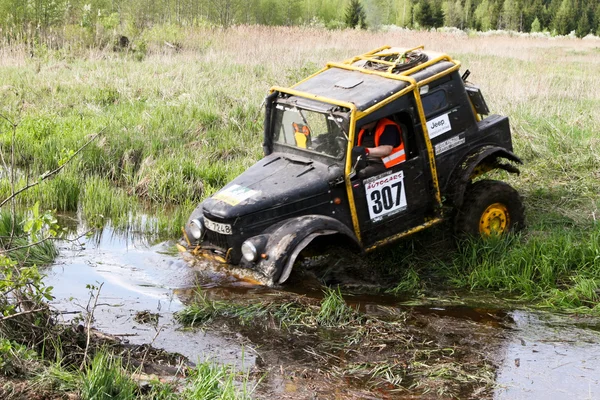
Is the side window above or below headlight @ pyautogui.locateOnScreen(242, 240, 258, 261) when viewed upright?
above

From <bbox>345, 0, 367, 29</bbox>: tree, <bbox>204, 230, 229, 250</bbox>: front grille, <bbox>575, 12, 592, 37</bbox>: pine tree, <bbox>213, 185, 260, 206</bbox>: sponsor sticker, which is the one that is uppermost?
<bbox>213, 185, 260, 206</bbox>: sponsor sticker

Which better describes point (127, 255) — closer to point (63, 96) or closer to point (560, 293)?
point (560, 293)

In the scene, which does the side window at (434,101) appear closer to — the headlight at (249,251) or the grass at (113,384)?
the headlight at (249,251)

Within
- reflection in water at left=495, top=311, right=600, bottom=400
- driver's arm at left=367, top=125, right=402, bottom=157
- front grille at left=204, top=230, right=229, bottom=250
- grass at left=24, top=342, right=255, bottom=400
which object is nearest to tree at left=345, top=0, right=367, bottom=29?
driver's arm at left=367, top=125, right=402, bottom=157

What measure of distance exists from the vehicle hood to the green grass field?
1.33 meters

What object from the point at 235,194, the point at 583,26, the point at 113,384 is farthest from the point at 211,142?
the point at 583,26

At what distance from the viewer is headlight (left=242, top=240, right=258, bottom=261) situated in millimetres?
6965

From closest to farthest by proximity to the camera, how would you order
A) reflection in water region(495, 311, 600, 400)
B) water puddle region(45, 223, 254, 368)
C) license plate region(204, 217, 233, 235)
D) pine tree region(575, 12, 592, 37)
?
reflection in water region(495, 311, 600, 400)
water puddle region(45, 223, 254, 368)
license plate region(204, 217, 233, 235)
pine tree region(575, 12, 592, 37)

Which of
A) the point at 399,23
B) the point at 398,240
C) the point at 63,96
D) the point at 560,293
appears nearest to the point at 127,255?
the point at 398,240

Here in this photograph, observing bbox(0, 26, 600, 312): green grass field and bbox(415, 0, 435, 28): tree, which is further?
bbox(415, 0, 435, 28): tree

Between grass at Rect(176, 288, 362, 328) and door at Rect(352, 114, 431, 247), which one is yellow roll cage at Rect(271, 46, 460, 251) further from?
grass at Rect(176, 288, 362, 328)

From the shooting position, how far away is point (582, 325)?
265 inches

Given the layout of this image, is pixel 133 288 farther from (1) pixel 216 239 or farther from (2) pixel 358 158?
(2) pixel 358 158

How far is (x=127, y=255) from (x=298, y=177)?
2330mm
